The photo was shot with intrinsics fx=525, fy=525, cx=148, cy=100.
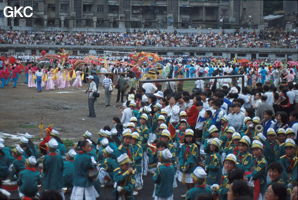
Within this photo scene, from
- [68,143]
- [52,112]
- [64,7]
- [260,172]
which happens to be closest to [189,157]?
[260,172]

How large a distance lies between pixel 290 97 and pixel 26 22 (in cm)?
6111

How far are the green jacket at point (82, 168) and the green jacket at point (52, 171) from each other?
40 cm

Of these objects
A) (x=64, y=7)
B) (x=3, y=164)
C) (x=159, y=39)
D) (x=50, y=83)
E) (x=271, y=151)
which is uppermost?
(x=64, y=7)

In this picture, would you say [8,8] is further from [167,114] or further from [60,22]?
[167,114]

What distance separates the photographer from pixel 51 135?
40.5 ft

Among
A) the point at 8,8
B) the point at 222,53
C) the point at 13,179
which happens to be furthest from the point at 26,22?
the point at 13,179

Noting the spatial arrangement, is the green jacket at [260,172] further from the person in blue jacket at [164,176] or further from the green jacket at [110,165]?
the green jacket at [110,165]

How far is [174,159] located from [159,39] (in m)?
56.0

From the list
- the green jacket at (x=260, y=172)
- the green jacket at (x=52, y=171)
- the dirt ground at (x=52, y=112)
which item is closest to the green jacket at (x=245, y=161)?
the green jacket at (x=260, y=172)

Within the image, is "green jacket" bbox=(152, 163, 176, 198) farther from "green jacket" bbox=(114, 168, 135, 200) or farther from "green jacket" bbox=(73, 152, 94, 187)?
"green jacket" bbox=(73, 152, 94, 187)

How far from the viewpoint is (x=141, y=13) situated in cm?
8319

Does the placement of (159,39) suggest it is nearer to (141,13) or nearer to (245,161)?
(141,13)

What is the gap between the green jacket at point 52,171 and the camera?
10347 millimetres

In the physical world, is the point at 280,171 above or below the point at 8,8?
below
